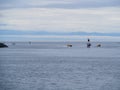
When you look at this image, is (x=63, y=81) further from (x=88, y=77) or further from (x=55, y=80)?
(x=88, y=77)

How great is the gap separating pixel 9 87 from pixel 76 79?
Answer: 10.6 m

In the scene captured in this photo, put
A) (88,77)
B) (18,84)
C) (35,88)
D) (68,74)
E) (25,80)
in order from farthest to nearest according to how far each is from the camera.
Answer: (68,74) → (88,77) → (25,80) → (18,84) → (35,88)

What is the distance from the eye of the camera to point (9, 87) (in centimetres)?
4356

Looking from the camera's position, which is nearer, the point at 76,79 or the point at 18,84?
the point at 18,84

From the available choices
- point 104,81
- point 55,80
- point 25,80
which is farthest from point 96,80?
point 25,80

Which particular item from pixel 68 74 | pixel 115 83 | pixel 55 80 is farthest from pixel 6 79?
pixel 115 83

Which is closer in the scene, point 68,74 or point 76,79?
point 76,79

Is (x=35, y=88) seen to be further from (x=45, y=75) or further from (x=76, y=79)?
(x=45, y=75)

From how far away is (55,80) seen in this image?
5006 cm

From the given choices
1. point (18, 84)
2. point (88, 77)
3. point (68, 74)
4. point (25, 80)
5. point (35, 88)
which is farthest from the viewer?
point (68, 74)

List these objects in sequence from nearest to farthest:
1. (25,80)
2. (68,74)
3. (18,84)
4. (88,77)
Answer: (18,84)
(25,80)
(88,77)
(68,74)

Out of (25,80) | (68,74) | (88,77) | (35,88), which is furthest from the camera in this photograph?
(68,74)

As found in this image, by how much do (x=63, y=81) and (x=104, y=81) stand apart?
5055mm

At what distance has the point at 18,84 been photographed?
4625 cm
